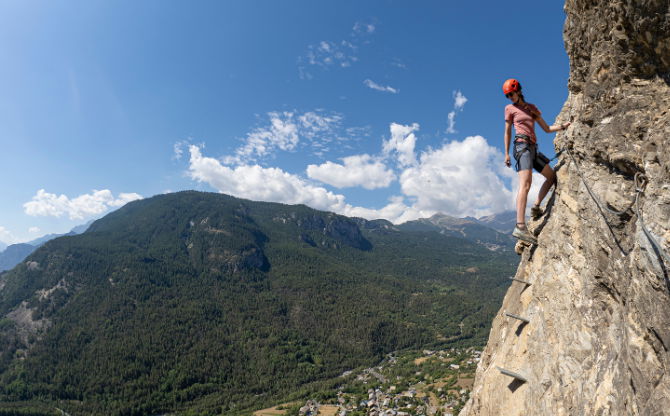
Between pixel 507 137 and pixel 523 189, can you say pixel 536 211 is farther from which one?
pixel 507 137

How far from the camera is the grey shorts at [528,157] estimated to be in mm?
8586

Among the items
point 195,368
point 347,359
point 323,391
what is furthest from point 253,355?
point 323,391

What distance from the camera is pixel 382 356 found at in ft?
547

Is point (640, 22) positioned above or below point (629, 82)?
above

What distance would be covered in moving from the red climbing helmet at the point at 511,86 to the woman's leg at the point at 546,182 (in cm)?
238

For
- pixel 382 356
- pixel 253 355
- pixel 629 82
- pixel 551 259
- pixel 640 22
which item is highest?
pixel 640 22

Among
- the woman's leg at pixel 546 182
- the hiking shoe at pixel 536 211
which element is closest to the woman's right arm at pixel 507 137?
the woman's leg at pixel 546 182

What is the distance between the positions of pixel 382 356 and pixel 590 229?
590 feet

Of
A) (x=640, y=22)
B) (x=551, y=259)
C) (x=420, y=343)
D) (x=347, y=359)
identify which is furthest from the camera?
(x=420, y=343)

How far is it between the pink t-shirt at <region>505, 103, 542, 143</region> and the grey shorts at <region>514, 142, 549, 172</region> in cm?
29

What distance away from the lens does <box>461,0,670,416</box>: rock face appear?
4.61 metres

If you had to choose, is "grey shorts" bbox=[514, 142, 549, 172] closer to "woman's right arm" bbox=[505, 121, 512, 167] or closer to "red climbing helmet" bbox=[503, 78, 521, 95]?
"woman's right arm" bbox=[505, 121, 512, 167]

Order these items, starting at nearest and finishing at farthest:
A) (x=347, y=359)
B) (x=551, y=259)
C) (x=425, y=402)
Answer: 1. (x=551, y=259)
2. (x=425, y=402)
3. (x=347, y=359)

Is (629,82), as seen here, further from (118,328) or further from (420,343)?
(118,328)
